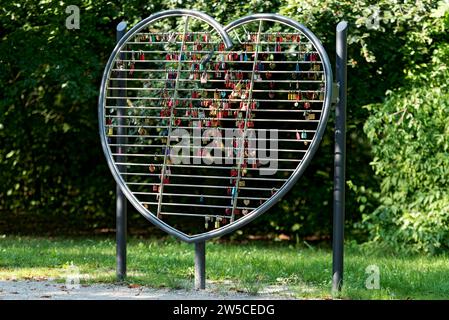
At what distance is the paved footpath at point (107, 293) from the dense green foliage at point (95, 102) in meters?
3.56

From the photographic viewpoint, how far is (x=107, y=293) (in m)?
6.27

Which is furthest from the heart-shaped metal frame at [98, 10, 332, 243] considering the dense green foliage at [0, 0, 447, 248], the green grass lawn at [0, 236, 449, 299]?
the dense green foliage at [0, 0, 447, 248]

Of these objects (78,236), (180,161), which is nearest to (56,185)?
(78,236)

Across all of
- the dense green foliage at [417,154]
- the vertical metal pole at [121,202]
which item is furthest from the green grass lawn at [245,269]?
the dense green foliage at [417,154]

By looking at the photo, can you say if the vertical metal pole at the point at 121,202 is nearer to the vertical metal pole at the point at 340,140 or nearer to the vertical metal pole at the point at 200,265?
the vertical metal pole at the point at 200,265

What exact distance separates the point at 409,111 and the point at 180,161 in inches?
123

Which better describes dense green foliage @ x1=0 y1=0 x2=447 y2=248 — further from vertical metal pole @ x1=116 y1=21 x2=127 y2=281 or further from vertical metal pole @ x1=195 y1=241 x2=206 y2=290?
vertical metal pole @ x1=195 y1=241 x2=206 y2=290

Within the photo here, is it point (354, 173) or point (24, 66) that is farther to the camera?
point (354, 173)

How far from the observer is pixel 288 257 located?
8.77m

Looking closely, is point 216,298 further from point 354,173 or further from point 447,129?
point 354,173

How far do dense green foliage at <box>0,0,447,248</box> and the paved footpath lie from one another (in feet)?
11.7

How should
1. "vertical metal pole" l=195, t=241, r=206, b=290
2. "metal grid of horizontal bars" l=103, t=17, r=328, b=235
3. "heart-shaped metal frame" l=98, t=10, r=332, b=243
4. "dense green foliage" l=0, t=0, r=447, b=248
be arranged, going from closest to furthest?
"heart-shaped metal frame" l=98, t=10, r=332, b=243 < "vertical metal pole" l=195, t=241, r=206, b=290 < "metal grid of horizontal bars" l=103, t=17, r=328, b=235 < "dense green foliage" l=0, t=0, r=447, b=248

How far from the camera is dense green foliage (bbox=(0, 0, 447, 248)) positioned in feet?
30.5

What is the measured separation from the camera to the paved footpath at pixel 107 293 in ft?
20.0
